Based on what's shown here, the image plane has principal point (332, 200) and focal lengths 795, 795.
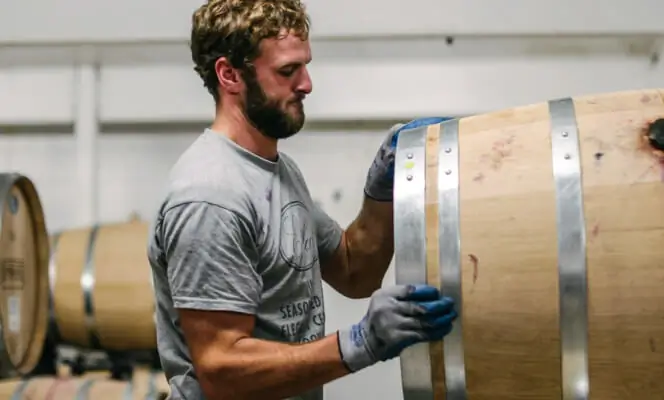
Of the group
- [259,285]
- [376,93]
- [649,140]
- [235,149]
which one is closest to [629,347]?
[649,140]

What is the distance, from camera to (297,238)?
5.54ft

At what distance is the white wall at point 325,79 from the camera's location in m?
3.74

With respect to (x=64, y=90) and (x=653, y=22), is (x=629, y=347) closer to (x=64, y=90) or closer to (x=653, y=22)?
(x=653, y=22)

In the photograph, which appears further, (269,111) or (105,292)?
(105,292)

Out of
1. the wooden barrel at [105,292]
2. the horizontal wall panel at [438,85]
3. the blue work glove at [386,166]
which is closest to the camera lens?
the blue work glove at [386,166]

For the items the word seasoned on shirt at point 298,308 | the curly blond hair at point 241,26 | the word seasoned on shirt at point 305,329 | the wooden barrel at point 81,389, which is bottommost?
the wooden barrel at point 81,389

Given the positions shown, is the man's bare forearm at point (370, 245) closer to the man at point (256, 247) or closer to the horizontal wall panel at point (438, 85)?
the man at point (256, 247)

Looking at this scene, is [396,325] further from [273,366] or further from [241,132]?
[241,132]

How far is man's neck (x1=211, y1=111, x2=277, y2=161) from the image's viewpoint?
1719 mm

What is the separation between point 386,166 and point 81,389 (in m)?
1.56

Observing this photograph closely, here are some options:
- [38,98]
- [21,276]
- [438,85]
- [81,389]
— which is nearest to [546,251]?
[81,389]

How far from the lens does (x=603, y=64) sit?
375 centimetres

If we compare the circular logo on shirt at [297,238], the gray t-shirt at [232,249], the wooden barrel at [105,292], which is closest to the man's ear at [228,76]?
the gray t-shirt at [232,249]

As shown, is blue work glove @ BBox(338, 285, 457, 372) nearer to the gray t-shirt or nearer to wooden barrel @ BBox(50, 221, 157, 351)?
the gray t-shirt
